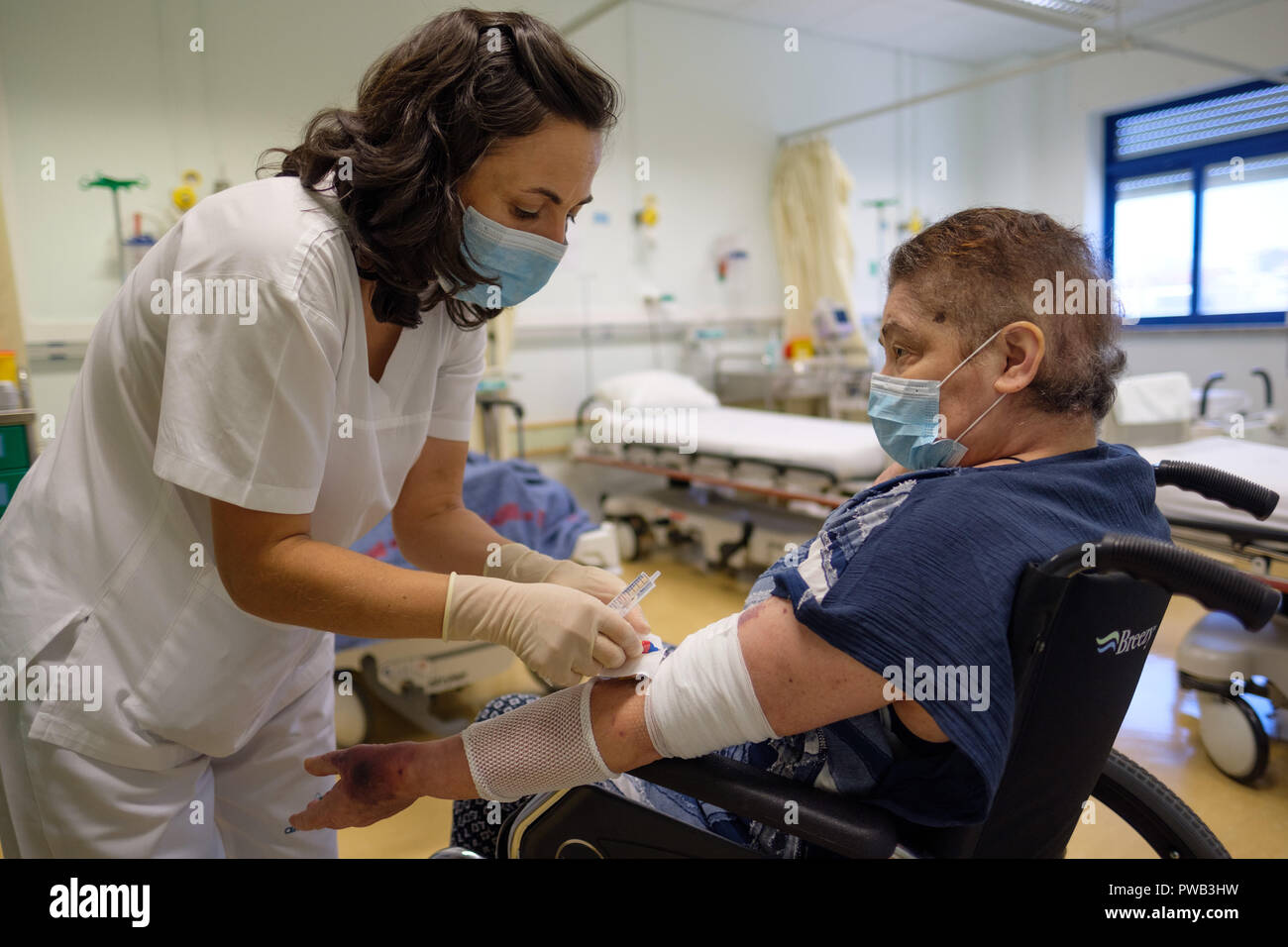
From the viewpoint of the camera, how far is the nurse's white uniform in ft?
2.70

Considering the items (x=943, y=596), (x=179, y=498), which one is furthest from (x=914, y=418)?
(x=179, y=498)

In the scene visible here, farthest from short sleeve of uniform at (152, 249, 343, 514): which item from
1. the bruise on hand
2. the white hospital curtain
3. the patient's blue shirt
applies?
the white hospital curtain

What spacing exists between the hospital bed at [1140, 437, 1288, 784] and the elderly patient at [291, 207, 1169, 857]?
143cm

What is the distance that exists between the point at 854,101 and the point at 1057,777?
234 inches

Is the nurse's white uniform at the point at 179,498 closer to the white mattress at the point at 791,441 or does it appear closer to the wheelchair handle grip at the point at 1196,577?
the wheelchair handle grip at the point at 1196,577

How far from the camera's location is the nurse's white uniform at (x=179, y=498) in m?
0.82

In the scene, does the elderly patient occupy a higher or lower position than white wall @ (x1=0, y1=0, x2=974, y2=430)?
lower

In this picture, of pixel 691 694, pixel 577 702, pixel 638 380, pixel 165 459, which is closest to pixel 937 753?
pixel 691 694

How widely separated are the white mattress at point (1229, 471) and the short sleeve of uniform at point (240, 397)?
1.89 m

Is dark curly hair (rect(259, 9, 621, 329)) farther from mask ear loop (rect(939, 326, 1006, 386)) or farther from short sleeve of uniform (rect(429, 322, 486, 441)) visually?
mask ear loop (rect(939, 326, 1006, 386))

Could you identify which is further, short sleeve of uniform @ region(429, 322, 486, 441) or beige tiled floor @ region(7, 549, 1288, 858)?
beige tiled floor @ region(7, 549, 1288, 858)

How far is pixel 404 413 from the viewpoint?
109 centimetres

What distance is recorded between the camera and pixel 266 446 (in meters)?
0.83

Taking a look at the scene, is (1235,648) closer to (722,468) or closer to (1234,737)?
(1234,737)
